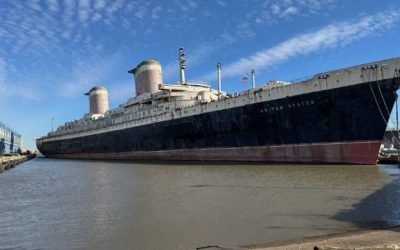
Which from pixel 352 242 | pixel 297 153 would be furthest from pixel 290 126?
pixel 352 242

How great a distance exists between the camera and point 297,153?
29.6m

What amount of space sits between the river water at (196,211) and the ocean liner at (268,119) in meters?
5.62

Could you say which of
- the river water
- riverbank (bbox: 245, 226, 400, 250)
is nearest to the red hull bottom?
the river water

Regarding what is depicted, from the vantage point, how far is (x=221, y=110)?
35375 mm

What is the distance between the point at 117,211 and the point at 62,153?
2393 inches

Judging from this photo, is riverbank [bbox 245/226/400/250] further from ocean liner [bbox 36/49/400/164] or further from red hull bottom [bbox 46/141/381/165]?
ocean liner [bbox 36/49/400/164]

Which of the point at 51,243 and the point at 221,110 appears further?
the point at 221,110

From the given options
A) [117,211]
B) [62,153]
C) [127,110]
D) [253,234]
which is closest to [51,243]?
[117,211]

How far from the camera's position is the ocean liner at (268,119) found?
1028 inches

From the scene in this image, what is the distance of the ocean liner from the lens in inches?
1028

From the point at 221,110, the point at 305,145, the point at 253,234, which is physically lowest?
the point at 253,234

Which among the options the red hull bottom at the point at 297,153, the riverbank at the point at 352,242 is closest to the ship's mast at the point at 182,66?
the red hull bottom at the point at 297,153

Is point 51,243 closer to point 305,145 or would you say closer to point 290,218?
point 290,218

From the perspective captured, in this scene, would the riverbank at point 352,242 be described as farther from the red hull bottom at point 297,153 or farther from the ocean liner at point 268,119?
the ocean liner at point 268,119
